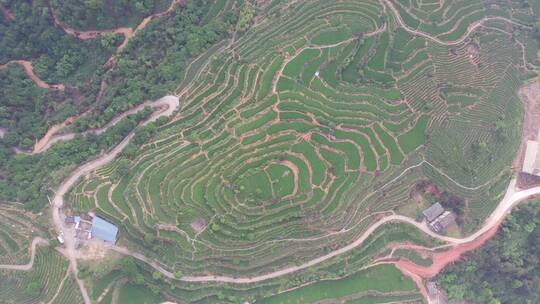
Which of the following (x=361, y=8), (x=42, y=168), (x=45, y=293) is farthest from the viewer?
(x=361, y=8)

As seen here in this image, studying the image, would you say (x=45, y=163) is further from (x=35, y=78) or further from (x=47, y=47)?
(x=47, y=47)

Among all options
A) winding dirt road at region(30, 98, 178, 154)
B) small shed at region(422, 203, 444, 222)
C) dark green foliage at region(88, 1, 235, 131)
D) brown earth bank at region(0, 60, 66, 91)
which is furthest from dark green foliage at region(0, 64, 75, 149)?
small shed at region(422, 203, 444, 222)

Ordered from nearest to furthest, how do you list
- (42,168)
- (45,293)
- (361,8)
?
(45,293) → (42,168) → (361,8)

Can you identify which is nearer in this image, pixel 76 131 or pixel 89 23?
pixel 76 131

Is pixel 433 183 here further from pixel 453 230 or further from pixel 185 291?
pixel 185 291

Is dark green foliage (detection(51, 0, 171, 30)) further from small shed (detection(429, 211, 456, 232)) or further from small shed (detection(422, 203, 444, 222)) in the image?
small shed (detection(429, 211, 456, 232))

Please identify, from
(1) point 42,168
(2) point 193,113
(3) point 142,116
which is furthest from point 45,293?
(2) point 193,113

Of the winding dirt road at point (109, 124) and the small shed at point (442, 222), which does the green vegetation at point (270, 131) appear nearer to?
the winding dirt road at point (109, 124)
